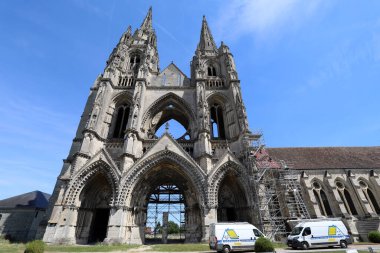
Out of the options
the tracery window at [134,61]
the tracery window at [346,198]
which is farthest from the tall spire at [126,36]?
the tracery window at [346,198]

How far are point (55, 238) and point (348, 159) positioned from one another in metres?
27.5

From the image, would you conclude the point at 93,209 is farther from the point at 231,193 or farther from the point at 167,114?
the point at 167,114

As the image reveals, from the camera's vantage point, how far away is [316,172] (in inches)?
749

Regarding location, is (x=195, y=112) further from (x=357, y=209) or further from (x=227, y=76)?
(x=357, y=209)

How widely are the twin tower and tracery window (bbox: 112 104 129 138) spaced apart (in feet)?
0.33

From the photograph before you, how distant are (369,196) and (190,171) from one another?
59.4ft

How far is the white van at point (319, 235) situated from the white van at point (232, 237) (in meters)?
2.09

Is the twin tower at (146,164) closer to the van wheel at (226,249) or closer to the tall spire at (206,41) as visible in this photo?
the van wheel at (226,249)

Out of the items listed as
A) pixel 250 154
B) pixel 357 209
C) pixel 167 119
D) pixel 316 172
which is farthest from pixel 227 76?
pixel 357 209

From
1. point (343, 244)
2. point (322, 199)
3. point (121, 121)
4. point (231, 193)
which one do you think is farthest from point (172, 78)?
point (343, 244)

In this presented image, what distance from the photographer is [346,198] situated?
18484 millimetres

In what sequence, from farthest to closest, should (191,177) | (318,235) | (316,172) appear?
(316,172)
(191,177)
(318,235)

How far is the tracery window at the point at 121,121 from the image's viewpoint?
758 inches

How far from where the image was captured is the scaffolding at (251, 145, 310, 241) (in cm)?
1307
